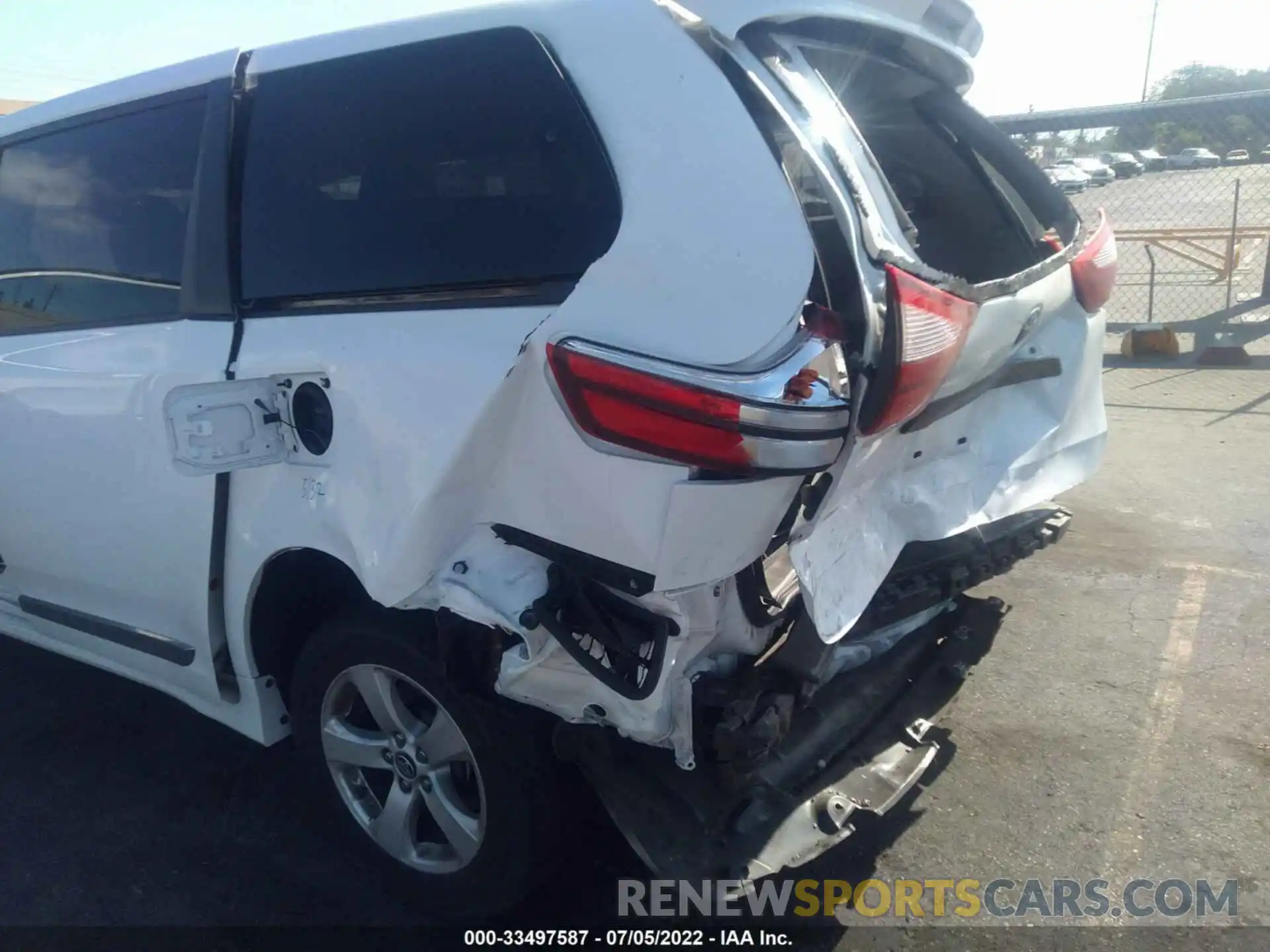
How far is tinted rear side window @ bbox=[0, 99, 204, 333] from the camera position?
2928 millimetres

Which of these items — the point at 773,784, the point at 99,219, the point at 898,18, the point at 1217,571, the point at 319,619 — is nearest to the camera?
the point at 773,784

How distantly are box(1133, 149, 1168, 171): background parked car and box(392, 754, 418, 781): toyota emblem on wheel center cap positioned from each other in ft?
89.4

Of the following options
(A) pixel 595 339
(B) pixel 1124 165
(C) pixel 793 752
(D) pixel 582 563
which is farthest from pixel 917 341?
(B) pixel 1124 165

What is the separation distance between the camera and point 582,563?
207 cm

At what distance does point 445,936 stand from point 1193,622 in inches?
126

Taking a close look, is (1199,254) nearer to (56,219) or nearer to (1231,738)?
(1231,738)

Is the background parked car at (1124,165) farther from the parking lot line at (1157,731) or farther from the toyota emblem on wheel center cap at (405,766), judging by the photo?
the toyota emblem on wheel center cap at (405,766)

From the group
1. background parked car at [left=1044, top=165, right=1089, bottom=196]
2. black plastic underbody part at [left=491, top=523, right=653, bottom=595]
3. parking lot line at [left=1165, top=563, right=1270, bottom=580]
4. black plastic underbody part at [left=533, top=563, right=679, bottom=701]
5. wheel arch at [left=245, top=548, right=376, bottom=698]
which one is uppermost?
black plastic underbody part at [left=491, top=523, right=653, bottom=595]

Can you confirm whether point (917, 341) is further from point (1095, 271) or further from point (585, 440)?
point (1095, 271)

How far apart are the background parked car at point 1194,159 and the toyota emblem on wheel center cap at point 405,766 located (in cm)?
2004

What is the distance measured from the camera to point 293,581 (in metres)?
2.84
